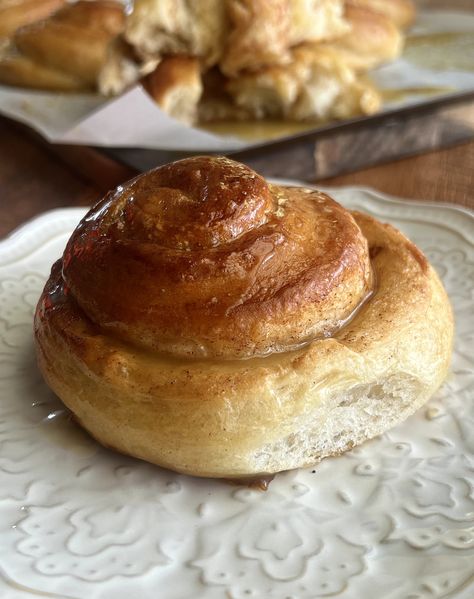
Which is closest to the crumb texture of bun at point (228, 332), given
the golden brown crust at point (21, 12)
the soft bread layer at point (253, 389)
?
the soft bread layer at point (253, 389)

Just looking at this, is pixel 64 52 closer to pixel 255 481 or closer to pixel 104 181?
pixel 104 181

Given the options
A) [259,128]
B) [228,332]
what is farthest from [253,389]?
[259,128]

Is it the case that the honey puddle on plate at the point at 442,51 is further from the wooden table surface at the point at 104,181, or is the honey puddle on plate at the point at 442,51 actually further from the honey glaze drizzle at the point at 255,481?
the honey glaze drizzle at the point at 255,481

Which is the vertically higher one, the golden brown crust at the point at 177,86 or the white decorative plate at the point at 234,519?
the golden brown crust at the point at 177,86

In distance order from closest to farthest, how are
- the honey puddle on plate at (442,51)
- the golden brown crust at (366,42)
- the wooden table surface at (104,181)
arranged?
the wooden table surface at (104,181)
the golden brown crust at (366,42)
the honey puddle on plate at (442,51)

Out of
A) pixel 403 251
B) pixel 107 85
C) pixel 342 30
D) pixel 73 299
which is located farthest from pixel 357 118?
pixel 73 299

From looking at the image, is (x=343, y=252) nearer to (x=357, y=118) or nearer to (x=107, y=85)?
(x=357, y=118)

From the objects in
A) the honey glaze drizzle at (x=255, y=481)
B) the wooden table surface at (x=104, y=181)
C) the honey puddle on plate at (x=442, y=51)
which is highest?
the honey puddle on plate at (x=442, y=51)
